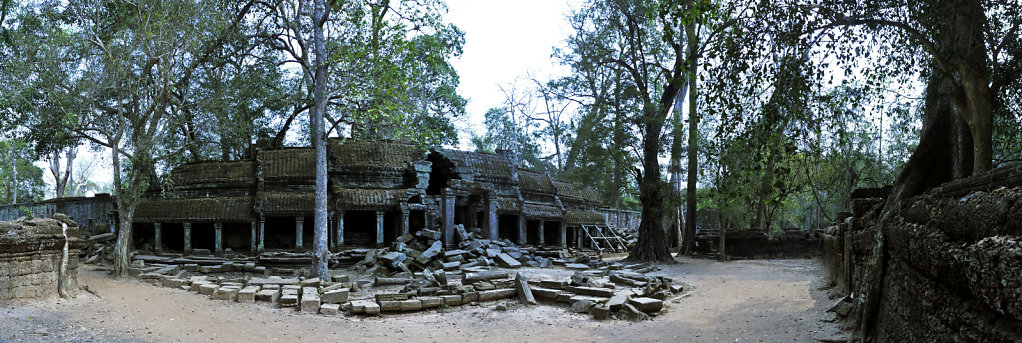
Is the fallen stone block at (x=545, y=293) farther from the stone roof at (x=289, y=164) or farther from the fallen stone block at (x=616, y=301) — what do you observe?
the stone roof at (x=289, y=164)

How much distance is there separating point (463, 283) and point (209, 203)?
38.9ft

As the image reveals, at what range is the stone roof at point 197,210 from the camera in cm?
1944

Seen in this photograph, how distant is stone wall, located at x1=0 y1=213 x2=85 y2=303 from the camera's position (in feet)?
27.1

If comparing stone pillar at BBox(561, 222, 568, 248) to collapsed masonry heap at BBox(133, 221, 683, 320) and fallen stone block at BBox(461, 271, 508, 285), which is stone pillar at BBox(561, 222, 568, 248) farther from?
fallen stone block at BBox(461, 271, 508, 285)

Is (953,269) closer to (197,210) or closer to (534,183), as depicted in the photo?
(197,210)

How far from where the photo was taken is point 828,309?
25.9 feet

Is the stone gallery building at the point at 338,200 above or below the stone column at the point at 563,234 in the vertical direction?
above

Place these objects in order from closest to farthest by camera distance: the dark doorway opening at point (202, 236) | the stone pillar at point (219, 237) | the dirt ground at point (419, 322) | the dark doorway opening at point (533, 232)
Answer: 1. the dirt ground at point (419, 322)
2. the stone pillar at point (219, 237)
3. the dark doorway opening at point (202, 236)
4. the dark doorway opening at point (533, 232)

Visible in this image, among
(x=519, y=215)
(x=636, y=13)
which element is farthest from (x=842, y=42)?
(x=519, y=215)

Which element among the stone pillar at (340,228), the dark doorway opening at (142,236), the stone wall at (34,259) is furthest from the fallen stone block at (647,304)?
the dark doorway opening at (142,236)

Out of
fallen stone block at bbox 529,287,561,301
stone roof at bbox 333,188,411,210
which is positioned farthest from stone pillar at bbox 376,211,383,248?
fallen stone block at bbox 529,287,561,301

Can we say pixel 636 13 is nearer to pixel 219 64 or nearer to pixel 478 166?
pixel 478 166

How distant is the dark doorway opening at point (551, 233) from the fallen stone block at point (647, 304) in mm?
15550

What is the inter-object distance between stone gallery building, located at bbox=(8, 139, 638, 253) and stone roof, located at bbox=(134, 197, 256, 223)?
33 millimetres
